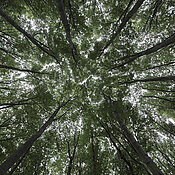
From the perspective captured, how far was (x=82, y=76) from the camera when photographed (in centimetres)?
730

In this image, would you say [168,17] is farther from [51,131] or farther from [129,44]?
[51,131]

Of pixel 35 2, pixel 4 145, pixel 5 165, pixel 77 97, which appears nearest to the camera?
pixel 5 165

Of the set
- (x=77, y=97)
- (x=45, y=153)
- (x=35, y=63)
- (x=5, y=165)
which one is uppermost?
(x=35, y=63)

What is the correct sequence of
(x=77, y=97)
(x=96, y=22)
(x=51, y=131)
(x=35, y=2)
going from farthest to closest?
1. (x=77, y=97)
2. (x=51, y=131)
3. (x=96, y=22)
4. (x=35, y=2)

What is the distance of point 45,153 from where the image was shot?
6.34 metres

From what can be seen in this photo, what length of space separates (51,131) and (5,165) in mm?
4344

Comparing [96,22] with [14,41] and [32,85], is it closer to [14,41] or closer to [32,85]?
[14,41]

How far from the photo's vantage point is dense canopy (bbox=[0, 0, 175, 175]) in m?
4.94

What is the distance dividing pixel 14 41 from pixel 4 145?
7.07 meters

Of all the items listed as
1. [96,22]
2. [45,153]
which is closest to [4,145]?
[45,153]

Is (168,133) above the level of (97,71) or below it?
below

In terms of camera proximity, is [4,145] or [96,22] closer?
[96,22]

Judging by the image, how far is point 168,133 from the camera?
28.1 feet

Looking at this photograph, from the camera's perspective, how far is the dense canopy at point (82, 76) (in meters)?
4.94
